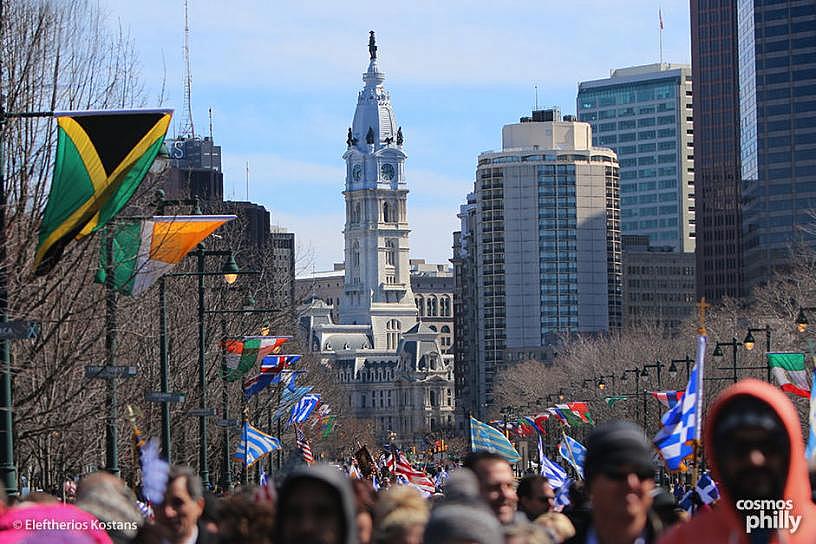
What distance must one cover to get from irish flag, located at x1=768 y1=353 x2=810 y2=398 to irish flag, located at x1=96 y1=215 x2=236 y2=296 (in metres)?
18.1

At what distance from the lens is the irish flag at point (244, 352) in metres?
47.1

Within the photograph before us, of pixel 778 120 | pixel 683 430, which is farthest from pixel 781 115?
pixel 683 430

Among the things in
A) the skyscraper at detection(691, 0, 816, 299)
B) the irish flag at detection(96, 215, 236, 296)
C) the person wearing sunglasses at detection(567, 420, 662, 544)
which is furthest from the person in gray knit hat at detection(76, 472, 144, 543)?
the skyscraper at detection(691, 0, 816, 299)

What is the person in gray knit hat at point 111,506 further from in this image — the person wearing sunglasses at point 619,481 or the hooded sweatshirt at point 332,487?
the person wearing sunglasses at point 619,481

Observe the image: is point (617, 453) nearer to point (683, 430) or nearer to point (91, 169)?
point (91, 169)

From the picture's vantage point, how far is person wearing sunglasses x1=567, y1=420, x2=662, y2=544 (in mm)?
8375

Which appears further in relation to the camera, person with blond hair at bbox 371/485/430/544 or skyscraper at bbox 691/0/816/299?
skyscraper at bbox 691/0/816/299

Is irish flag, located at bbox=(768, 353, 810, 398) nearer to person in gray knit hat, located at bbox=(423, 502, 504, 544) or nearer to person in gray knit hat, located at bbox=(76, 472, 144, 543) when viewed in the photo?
person in gray knit hat, located at bbox=(76, 472, 144, 543)

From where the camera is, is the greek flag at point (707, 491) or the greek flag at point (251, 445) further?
the greek flag at point (251, 445)

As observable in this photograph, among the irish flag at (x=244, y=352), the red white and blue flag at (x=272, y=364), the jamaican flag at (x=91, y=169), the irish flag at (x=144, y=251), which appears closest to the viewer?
the jamaican flag at (x=91, y=169)

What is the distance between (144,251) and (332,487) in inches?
856

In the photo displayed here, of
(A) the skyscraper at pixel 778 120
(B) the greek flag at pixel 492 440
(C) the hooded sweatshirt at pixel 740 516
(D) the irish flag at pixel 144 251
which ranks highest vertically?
(A) the skyscraper at pixel 778 120

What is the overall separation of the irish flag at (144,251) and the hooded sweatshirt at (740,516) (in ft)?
71.5

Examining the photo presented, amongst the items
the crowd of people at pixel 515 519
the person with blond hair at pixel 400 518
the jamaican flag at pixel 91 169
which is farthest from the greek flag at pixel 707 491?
the person with blond hair at pixel 400 518
